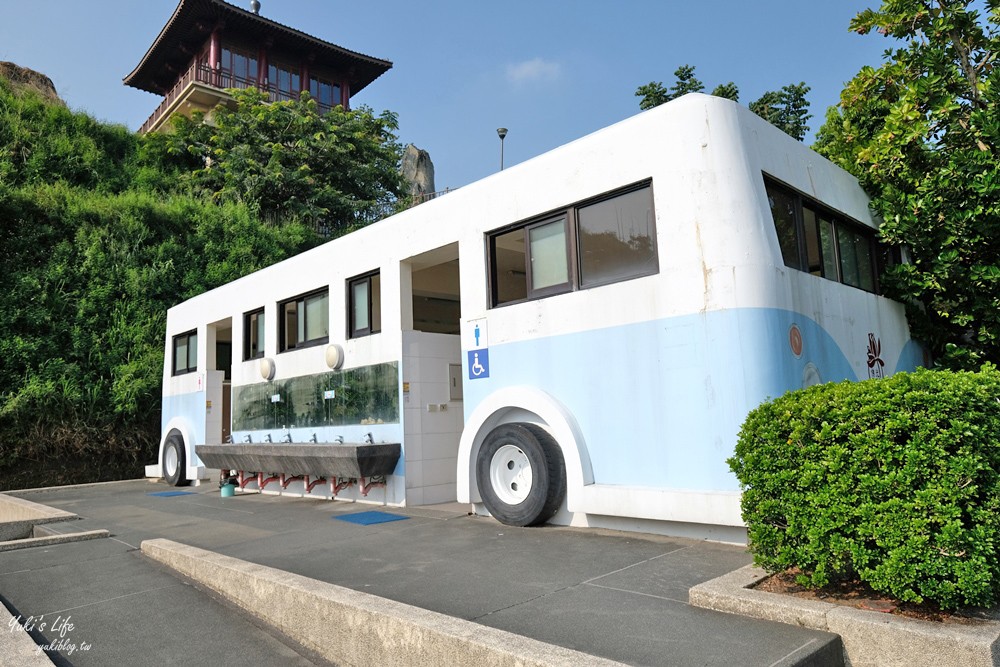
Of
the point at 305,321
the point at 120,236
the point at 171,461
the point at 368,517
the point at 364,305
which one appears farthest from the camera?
the point at 120,236

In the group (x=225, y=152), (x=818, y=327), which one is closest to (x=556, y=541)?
(x=818, y=327)

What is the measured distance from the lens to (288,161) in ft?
84.8

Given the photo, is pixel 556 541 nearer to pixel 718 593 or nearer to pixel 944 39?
pixel 718 593

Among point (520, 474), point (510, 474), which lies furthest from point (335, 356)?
point (520, 474)

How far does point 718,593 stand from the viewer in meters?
3.70

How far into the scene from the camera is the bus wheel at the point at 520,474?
6.69 metres

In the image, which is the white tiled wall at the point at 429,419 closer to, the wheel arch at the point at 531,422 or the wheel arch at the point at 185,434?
the wheel arch at the point at 531,422

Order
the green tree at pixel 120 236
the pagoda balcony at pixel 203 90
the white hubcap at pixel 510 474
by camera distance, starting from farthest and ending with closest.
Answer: the pagoda balcony at pixel 203 90, the green tree at pixel 120 236, the white hubcap at pixel 510 474

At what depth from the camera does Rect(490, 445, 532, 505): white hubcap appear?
23.4 ft

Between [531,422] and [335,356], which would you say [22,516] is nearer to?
[335,356]

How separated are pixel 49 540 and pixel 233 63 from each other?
28.5 metres

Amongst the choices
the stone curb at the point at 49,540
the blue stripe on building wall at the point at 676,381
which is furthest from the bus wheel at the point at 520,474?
the stone curb at the point at 49,540

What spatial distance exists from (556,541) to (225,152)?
23965mm

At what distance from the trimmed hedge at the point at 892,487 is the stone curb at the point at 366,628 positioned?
1429mm
